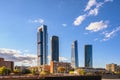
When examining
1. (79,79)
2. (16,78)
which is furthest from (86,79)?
(16,78)

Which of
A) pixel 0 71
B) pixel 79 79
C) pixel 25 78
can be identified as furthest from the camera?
pixel 0 71

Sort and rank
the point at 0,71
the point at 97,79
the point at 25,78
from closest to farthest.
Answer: the point at 25,78 → the point at 97,79 → the point at 0,71

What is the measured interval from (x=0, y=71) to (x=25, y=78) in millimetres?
75693

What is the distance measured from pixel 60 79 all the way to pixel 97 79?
21950 millimetres

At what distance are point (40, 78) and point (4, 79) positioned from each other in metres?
14.2

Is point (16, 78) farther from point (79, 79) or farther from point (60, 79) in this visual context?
point (79, 79)

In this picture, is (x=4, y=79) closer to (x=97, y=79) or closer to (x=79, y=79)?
(x=79, y=79)

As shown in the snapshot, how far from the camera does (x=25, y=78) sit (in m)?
101

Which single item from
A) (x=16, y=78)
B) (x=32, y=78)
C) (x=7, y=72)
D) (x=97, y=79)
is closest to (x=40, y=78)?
(x=32, y=78)

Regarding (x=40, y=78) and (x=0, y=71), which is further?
(x=0, y=71)

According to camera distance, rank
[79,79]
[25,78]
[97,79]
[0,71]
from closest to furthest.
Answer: [25,78]
[79,79]
[97,79]
[0,71]

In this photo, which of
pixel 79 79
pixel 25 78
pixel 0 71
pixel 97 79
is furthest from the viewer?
pixel 0 71

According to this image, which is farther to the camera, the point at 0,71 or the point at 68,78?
the point at 0,71

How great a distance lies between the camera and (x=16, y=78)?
102 m
